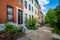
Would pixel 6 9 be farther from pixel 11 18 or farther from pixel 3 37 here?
pixel 3 37

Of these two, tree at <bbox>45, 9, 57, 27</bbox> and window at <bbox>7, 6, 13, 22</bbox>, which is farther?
tree at <bbox>45, 9, 57, 27</bbox>

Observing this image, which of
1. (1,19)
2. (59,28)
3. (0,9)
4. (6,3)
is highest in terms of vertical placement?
(6,3)

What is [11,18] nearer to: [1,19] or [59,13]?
[1,19]

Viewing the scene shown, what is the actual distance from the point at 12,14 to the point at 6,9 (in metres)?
2.04

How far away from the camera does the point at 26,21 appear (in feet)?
68.7

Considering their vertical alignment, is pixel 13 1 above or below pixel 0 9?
above

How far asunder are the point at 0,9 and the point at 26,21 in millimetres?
9901

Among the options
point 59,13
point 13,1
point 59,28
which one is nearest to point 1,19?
point 13,1

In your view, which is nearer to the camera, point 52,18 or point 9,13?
point 9,13

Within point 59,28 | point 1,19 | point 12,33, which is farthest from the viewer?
point 59,28

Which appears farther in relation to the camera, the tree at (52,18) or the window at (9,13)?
the tree at (52,18)

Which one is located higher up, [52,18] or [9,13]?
[9,13]

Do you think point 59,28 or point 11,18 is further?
point 59,28

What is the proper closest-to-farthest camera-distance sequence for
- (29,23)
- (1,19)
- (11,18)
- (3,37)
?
(3,37) < (1,19) < (11,18) < (29,23)
